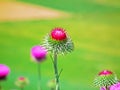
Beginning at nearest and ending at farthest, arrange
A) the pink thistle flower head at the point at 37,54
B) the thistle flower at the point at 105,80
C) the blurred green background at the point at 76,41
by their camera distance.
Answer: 1. the thistle flower at the point at 105,80
2. the pink thistle flower head at the point at 37,54
3. the blurred green background at the point at 76,41

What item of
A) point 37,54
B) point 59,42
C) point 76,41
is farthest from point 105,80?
point 76,41

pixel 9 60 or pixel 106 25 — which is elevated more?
pixel 106 25

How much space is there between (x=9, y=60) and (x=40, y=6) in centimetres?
89

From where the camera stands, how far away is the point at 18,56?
4.16 meters

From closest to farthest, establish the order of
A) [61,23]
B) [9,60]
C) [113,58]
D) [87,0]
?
[9,60], [113,58], [61,23], [87,0]

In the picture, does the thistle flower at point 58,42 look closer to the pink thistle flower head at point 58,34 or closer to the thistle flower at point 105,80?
the pink thistle flower head at point 58,34

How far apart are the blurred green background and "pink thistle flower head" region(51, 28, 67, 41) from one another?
5.75 ft

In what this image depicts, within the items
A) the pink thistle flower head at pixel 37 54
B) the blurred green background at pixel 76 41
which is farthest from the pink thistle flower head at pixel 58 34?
the blurred green background at pixel 76 41

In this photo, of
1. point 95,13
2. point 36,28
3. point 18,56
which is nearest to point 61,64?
point 18,56

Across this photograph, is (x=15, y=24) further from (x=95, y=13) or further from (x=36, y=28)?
(x=95, y=13)

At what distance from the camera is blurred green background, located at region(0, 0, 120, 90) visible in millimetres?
3879

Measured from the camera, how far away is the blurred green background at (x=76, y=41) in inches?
153

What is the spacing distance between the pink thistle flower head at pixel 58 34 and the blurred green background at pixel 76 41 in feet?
5.75

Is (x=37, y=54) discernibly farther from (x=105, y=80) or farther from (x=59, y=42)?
(x=105, y=80)
